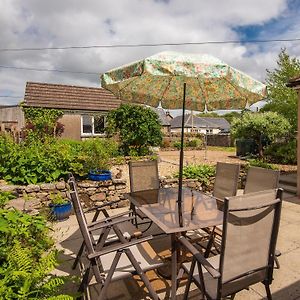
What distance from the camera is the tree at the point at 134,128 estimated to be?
14.3 meters

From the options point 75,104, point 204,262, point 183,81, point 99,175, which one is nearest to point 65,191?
point 99,175

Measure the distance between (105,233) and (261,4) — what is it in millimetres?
11111

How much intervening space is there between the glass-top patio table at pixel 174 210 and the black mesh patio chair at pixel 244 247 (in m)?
0.47

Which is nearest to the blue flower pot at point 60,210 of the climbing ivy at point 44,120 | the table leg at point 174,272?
the table leg at point 174,272

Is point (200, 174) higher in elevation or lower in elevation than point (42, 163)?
lower

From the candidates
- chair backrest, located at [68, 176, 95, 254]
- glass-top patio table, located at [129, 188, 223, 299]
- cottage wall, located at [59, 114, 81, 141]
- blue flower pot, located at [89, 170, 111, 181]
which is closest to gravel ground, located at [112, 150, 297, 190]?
blue flower pot, located at [89, 170, 111, 181]

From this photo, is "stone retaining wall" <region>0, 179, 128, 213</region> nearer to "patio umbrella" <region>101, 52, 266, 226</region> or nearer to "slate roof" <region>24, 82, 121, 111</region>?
"patio umbrella" <region>101, 52, 266, 226</region>

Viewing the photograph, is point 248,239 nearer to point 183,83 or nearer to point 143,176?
point 183,83

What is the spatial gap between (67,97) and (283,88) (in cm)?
1695

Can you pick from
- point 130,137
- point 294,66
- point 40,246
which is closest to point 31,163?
point 40,246

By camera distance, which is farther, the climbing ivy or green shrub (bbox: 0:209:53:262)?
the climbing ivy

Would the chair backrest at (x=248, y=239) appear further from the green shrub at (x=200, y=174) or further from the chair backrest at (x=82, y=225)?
the green shrub at (x=200, y=174)

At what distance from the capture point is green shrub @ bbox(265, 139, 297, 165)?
1241cm

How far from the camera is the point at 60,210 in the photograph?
18.4ft
